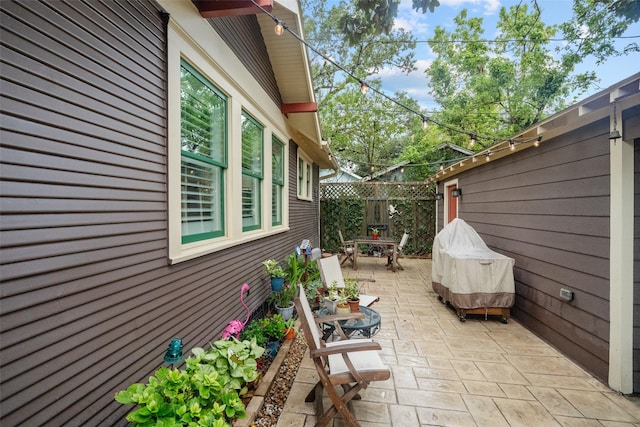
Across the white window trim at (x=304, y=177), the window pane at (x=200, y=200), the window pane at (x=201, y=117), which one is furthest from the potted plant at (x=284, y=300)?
the white window trim at (x=304, y=177)

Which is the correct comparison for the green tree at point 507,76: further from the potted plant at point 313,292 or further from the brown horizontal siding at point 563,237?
the potted plant at point 313,292

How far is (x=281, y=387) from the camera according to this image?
260 cm

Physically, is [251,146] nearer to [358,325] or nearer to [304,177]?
[358,325]

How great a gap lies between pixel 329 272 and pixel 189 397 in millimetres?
2787

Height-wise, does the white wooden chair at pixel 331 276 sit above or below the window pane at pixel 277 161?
below

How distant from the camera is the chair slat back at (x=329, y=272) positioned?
398 centimetres

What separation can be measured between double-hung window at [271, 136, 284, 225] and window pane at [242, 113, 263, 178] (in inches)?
33.4

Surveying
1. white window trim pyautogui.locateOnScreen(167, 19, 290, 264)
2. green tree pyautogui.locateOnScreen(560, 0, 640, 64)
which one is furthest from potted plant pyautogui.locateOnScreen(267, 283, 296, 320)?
green tree pyautogui.locateOnScreen(560, 0, 640, 64)

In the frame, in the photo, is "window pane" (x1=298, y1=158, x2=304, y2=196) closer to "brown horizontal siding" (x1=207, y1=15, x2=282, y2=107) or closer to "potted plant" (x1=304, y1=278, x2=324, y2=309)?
"brown horizontal siding" (x1=207, y1=15, x2=282, y2=107)

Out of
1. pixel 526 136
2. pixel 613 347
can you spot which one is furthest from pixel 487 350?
pixel 526 136

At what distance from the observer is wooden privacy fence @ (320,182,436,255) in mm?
9422

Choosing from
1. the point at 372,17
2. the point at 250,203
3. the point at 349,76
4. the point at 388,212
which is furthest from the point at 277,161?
the point at 349,76

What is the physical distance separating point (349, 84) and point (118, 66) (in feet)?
46.3

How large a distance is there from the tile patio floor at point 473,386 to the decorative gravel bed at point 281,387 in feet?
0.21
